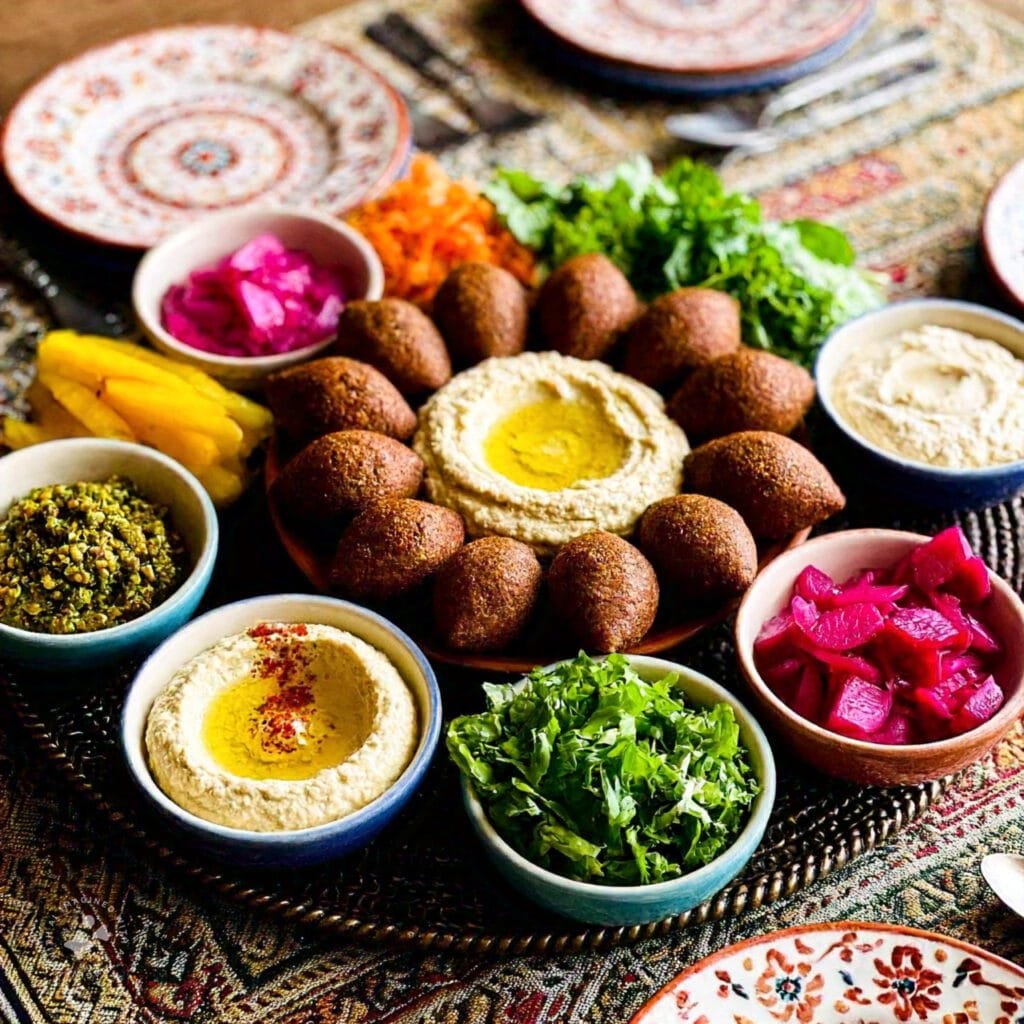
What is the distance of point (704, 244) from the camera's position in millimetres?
3471

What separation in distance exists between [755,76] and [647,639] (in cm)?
244

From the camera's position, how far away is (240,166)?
164 inches

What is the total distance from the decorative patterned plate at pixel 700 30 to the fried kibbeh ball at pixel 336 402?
1.99 m

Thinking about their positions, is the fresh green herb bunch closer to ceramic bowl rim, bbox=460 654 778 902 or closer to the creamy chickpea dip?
ceramic bowl rim, bbox=460 654 778 902

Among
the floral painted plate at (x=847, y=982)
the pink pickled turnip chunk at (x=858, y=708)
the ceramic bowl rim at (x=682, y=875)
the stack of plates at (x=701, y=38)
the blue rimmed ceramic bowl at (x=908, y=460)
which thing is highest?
the stack of plates at (x=701, y=38)

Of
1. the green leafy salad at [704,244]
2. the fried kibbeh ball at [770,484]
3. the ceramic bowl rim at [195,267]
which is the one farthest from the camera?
the green leafy salad at [704,244]

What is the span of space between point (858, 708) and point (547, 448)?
0.93 m

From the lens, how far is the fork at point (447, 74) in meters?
4.36

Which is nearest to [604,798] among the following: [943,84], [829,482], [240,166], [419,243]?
[829,482]

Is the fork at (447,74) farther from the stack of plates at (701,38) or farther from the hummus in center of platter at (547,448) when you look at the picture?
the hummus in center of platter at (547,448)

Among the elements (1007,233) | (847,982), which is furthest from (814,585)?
(1007,233)

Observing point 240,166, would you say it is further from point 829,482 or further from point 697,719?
point 697,719

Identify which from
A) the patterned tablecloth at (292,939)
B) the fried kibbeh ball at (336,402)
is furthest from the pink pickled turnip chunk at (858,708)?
the fried kibbeh ball at (336,402)

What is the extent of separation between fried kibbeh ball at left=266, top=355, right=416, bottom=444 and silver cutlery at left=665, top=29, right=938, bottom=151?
1790mm
